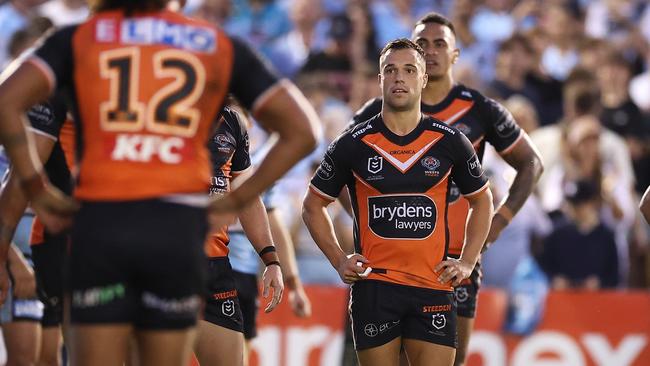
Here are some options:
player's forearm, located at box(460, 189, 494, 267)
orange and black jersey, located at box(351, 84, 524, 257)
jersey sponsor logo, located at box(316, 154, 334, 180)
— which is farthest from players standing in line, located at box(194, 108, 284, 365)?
player's forearm, located at box(460, 189, 494, 267)

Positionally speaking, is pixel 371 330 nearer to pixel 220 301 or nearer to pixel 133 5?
pixel 220 301

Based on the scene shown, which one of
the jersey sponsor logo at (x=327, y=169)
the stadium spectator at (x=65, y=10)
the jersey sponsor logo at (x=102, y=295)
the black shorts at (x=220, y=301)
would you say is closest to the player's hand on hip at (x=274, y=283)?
the black shorts at (x=220, y=301)

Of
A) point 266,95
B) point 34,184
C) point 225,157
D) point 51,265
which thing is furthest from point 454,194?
point 34,184

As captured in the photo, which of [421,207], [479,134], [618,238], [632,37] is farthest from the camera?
[632,37]

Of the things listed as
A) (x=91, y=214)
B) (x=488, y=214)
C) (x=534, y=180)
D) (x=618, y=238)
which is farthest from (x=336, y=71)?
(x=91, y=214)

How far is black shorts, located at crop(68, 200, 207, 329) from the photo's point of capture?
5.48 meters

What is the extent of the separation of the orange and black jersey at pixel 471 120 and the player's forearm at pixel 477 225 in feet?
2.32

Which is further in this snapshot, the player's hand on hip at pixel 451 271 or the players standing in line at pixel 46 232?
the player's hand on hip at pixel 451 271

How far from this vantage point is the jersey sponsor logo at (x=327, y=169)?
8578 millimetres

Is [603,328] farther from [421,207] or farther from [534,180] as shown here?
[421,207]

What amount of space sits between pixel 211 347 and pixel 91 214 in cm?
331

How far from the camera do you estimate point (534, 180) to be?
9836 mm

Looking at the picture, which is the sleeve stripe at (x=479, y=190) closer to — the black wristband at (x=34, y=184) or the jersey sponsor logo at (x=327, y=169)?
the jersey sponsor logo at (x=327, y=169)

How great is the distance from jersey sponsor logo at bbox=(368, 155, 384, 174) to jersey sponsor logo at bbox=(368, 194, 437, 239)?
0.58 feet
